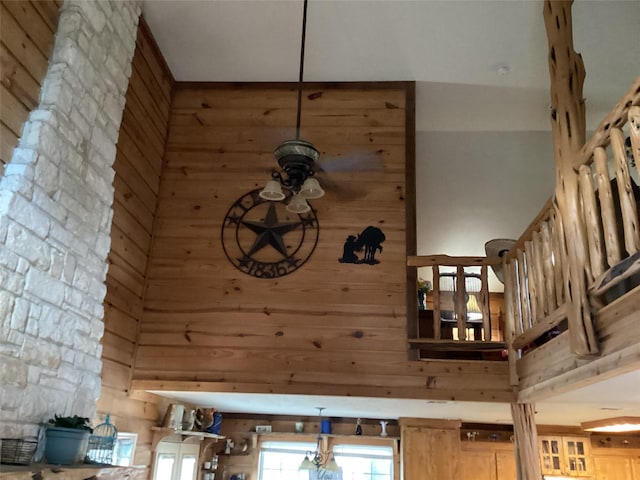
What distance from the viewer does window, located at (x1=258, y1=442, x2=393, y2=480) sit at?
6871 mm

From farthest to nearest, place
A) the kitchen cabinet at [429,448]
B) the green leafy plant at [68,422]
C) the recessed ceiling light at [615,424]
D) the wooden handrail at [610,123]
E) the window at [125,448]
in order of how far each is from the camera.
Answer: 1. the kitchen cabinet at [429,448]
2. the recessed ceiling light at [615,424]
3. the window at [125,448]
4. the green leafy plant at [68,422]
5. the wooden handrail at [610,123]

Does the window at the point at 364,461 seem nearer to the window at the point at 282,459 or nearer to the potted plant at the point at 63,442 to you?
the window at the point at 282,459

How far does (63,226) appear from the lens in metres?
3.29

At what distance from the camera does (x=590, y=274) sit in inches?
109

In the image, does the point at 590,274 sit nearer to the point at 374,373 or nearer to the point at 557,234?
the point at 557,234

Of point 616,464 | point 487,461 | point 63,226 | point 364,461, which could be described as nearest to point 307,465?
point 364,461

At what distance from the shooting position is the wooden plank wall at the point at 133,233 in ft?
13.5

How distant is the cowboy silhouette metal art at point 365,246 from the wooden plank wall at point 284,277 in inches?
1.9

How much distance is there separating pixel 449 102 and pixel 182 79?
2831 mm

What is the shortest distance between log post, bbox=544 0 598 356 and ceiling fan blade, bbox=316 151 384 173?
177cm

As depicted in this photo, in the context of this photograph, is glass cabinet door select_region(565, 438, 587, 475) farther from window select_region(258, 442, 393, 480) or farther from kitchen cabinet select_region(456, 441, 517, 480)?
window select_region(258, 442, 393, 480)

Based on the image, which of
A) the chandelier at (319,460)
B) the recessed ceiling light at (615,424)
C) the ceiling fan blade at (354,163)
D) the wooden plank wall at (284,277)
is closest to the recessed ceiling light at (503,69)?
the wooden plank wall at (284,277)

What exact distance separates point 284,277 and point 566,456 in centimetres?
490

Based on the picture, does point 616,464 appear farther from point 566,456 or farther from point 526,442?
point 526,442
